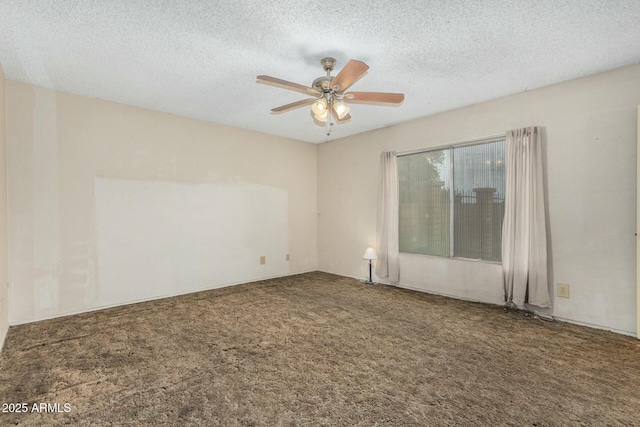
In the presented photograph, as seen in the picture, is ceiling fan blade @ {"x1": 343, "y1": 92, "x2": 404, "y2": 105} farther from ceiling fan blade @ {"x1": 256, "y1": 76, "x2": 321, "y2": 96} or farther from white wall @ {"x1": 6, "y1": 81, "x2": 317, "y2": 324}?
white wall @ {"x1": 6, "y1": 81, "x2": 317, "y2": 324}

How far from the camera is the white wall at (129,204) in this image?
10.7 ft

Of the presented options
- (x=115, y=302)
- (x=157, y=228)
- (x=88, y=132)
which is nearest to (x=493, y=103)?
(x=157, y=228)

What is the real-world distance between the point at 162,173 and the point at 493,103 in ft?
13.7

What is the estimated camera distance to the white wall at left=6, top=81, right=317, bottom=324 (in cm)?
326

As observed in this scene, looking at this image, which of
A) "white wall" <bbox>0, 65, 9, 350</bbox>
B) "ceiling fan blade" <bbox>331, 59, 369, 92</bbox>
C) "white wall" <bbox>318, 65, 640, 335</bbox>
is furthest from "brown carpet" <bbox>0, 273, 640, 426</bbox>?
"ceiling fan blade" <bbox>331, 59, 369, 92</bbox>

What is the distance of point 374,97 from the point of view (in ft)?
8.88

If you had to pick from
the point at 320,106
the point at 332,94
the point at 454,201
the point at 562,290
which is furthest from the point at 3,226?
the point at 562,290

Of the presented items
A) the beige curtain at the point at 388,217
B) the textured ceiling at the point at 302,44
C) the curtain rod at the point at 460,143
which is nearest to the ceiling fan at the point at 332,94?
the textured ceiling at the point at 302,44

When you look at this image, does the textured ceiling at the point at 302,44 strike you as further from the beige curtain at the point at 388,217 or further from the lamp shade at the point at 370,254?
the lamp shade at the point at 370,254

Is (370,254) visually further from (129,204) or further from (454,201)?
(129,204)

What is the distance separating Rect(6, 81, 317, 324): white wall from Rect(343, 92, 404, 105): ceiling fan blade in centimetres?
265

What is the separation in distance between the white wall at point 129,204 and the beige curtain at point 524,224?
3329 millimetres

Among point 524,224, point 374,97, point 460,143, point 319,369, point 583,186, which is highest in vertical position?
point 374,97

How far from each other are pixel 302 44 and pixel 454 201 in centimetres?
279
